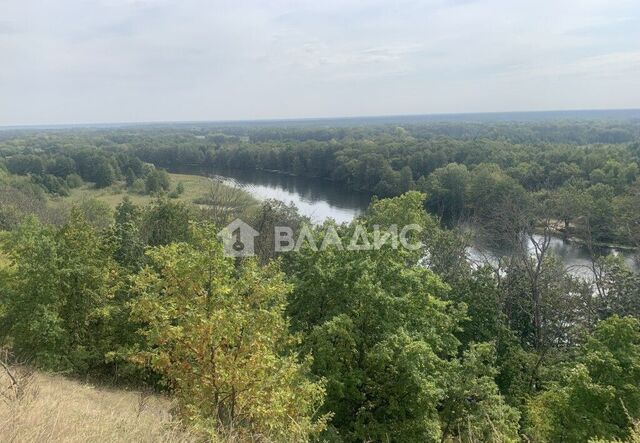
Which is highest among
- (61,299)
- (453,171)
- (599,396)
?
(61,299)

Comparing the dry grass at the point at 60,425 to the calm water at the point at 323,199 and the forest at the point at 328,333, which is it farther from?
the calm water at the point at 323,199

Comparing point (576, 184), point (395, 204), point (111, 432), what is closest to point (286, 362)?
point (111, 432)

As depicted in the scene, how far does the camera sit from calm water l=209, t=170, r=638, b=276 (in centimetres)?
3935

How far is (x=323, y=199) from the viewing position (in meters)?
68.8

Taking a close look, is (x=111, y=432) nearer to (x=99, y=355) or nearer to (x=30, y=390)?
(x=30, y=390)

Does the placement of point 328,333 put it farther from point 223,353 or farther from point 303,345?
point 223,353

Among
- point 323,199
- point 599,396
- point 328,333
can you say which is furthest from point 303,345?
point 323,199

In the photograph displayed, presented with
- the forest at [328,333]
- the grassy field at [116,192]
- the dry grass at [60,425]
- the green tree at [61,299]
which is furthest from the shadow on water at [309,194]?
the dry grass at [60,425]

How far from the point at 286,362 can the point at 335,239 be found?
743cm

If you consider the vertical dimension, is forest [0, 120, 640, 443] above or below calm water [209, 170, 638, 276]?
above

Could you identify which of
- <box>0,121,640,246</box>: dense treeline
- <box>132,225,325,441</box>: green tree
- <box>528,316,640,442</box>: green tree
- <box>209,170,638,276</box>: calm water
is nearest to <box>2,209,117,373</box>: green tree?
<box>132,225,325,441</box>: green tree

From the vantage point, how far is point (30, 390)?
6.40 meters

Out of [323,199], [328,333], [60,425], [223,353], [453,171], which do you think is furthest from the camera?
[323,199]

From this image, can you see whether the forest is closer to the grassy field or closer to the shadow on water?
the shadow on water
